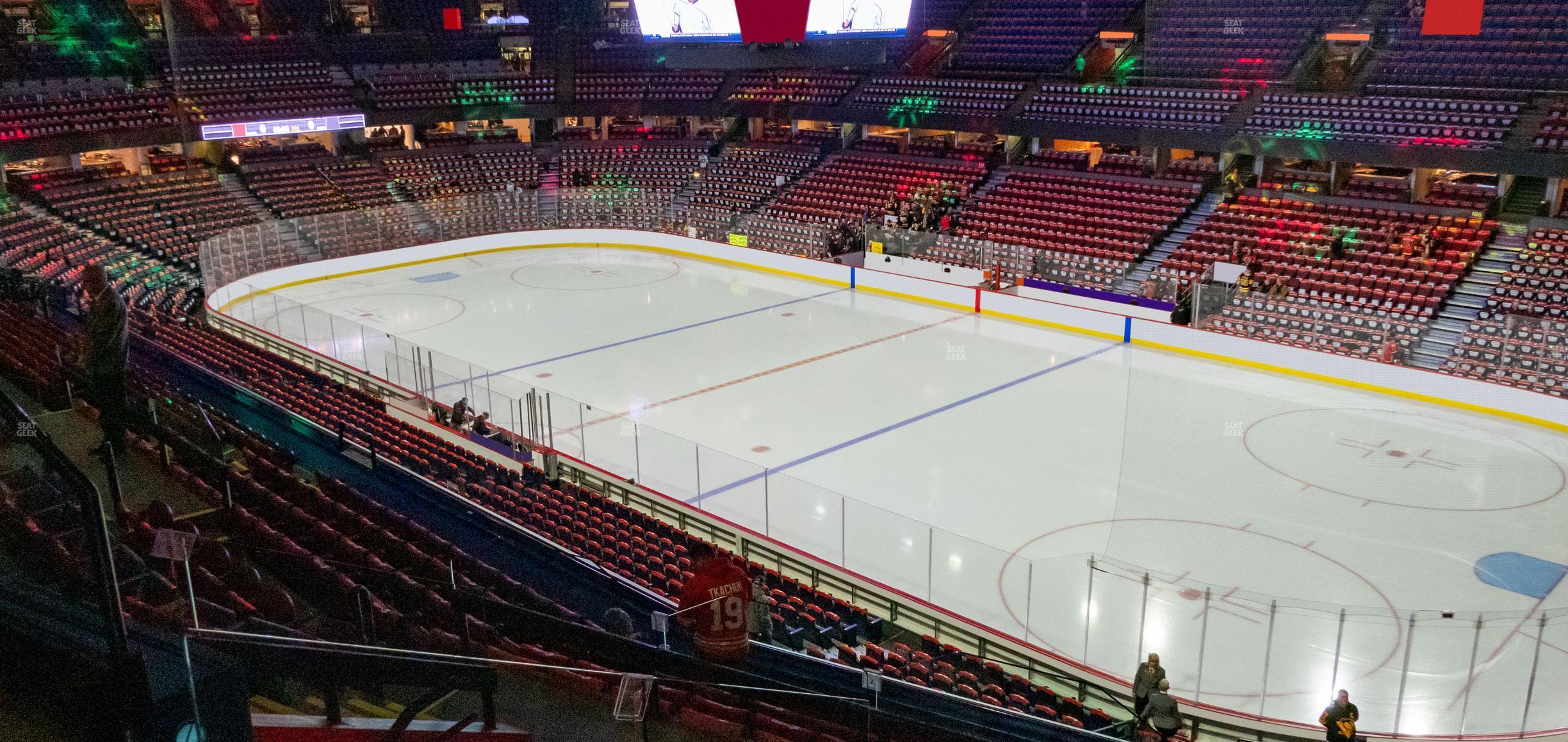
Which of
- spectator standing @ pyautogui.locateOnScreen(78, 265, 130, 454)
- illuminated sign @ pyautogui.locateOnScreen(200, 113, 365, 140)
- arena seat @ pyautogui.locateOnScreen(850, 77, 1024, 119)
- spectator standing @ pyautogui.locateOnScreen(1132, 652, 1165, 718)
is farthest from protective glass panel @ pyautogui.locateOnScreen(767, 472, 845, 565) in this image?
illuminated sign @ pyautogui.locateOnScreen(200, 113, 365, 140)

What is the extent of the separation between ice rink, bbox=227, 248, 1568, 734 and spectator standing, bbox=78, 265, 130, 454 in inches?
237

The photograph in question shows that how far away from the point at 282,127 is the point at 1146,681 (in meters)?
30.1

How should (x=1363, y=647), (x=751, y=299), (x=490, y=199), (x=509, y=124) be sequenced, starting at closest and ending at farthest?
1. (x=1363, y=647)
2. (x=751, y=299)
3. (x=490, y=199)
4. (x=509, y=124)

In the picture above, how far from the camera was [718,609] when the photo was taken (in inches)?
199

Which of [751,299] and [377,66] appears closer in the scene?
[751,299]

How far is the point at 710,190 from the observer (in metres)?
32.0

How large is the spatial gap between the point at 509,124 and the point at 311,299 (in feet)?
53.2

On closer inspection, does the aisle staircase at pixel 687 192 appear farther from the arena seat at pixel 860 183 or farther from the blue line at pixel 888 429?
the blue line at pixel 888 429

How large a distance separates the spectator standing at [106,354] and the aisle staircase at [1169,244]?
59.6 ft

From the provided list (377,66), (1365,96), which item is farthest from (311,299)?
(1365,96)

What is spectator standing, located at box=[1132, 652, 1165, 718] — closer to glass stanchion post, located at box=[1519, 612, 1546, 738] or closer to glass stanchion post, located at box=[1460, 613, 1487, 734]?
glass stanchion post, located at box=[1460, 613, 1487, 734]

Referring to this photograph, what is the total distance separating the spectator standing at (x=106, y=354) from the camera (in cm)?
541

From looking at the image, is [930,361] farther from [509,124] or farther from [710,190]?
[509,124]

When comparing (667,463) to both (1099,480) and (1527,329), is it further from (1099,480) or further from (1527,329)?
(1527,329)
